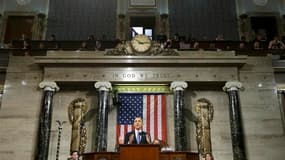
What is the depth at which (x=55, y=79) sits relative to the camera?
50.8 ft

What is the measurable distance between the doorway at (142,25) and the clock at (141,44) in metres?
5.28

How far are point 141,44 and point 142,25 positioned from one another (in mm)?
6070

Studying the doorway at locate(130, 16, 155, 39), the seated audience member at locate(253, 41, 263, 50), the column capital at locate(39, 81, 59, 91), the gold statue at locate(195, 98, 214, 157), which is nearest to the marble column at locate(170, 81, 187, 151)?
the gold statue at locate(195, 98, 214, 157)

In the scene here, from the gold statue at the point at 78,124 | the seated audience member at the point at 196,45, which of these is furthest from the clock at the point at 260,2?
the gold statue at the point at 78,124

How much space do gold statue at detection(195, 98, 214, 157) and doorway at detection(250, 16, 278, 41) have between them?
25.1 feet

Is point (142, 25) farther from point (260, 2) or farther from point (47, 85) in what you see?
point (47, 85)

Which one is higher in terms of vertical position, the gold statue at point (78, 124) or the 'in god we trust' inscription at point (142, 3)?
the 'in god we trust' inscription at point (142, 3)

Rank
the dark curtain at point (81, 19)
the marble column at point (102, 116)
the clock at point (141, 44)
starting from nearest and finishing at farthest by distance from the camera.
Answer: the marble column at point (102, 116)
the clock at point (141, 44)
the dark curtain at point (81, 19)

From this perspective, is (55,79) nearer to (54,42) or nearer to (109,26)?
(54,42)

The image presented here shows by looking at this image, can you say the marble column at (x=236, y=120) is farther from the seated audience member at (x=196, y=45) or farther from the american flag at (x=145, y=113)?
the american flag at (x=145, y=113)

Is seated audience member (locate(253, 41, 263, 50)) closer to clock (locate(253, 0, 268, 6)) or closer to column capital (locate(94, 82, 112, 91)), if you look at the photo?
clock (locate(253, 0, 268, 6))

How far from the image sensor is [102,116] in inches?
587

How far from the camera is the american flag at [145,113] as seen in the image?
1515 centimetres

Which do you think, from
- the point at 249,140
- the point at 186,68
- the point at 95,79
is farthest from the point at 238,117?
the point at 95,79
